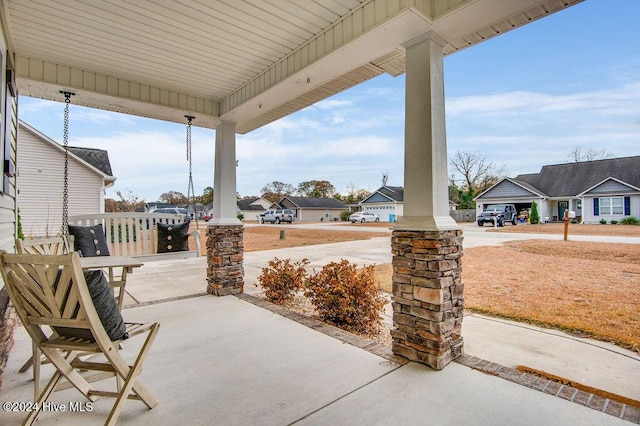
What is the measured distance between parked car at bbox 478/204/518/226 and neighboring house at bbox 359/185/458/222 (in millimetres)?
7939

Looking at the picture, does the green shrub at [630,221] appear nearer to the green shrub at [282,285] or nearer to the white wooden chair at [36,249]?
the green shrub at [282,285]

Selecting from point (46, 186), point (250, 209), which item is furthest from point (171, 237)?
point (250, 209)

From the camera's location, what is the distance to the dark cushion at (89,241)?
3.95 m

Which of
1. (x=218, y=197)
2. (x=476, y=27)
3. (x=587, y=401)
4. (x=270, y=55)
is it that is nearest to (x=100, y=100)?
(x=218, y=197)

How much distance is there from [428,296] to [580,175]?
28.5 m

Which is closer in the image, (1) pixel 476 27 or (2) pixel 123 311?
(1) pixel 476 27

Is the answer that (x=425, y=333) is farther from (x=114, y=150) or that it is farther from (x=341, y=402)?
(x=114, y=150)

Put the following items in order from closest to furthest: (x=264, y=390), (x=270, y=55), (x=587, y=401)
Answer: (x=587, y=401)
(x=264, y=390)
(x=270, y=55)

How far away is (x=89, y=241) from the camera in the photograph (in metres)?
4.09

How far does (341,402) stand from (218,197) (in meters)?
3.66

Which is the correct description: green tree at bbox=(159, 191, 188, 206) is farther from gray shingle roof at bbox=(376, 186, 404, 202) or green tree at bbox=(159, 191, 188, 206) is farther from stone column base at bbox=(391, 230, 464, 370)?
stone column base at bbox=(391, 230, 464, 370)

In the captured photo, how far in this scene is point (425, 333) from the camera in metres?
2.41

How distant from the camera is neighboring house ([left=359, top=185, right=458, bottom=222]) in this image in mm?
31984

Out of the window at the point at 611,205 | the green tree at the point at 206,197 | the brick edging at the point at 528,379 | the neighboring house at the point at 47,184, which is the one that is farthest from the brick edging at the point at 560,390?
the green tree at the point at 206,197
